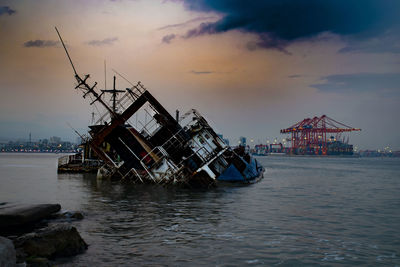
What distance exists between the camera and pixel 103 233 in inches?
599

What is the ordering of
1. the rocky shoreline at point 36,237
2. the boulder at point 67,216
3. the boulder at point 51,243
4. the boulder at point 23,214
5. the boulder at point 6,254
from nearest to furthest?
Answer: the boulder at point 6,254 → the rocky shoreline at point 36,237 → the boulder at point 51,243 → the boulder at point 23,214 → the boulder at point 67,216

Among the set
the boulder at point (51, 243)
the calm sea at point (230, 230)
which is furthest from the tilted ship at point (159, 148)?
the boulder at point (51, 243)

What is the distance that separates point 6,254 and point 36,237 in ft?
10.1

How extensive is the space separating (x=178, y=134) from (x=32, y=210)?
2306 centimetres

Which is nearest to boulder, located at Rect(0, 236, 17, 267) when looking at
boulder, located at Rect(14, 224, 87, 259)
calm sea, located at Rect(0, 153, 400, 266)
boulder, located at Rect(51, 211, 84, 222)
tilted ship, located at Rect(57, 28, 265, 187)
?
boulder, located at Rect(14, 224, 87, 259)

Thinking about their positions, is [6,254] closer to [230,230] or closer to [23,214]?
[23,214]

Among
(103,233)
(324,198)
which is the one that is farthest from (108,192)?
(324,198)

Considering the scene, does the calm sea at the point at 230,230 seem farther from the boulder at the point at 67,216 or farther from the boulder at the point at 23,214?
the boulder at the point at 23,214

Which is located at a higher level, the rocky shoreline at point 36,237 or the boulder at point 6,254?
the boulder at point 6,254

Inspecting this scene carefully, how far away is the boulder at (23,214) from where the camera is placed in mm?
14500

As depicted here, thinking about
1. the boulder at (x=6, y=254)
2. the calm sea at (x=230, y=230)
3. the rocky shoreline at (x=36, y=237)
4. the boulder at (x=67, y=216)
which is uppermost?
the boulder at (x=6, y=254)

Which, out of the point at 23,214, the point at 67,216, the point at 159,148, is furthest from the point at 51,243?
the point at 159,148

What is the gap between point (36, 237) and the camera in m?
11.4

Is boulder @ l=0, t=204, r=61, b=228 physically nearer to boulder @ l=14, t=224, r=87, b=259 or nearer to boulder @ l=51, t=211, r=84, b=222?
boulder @ l=51, t=211, r=84, b=222
